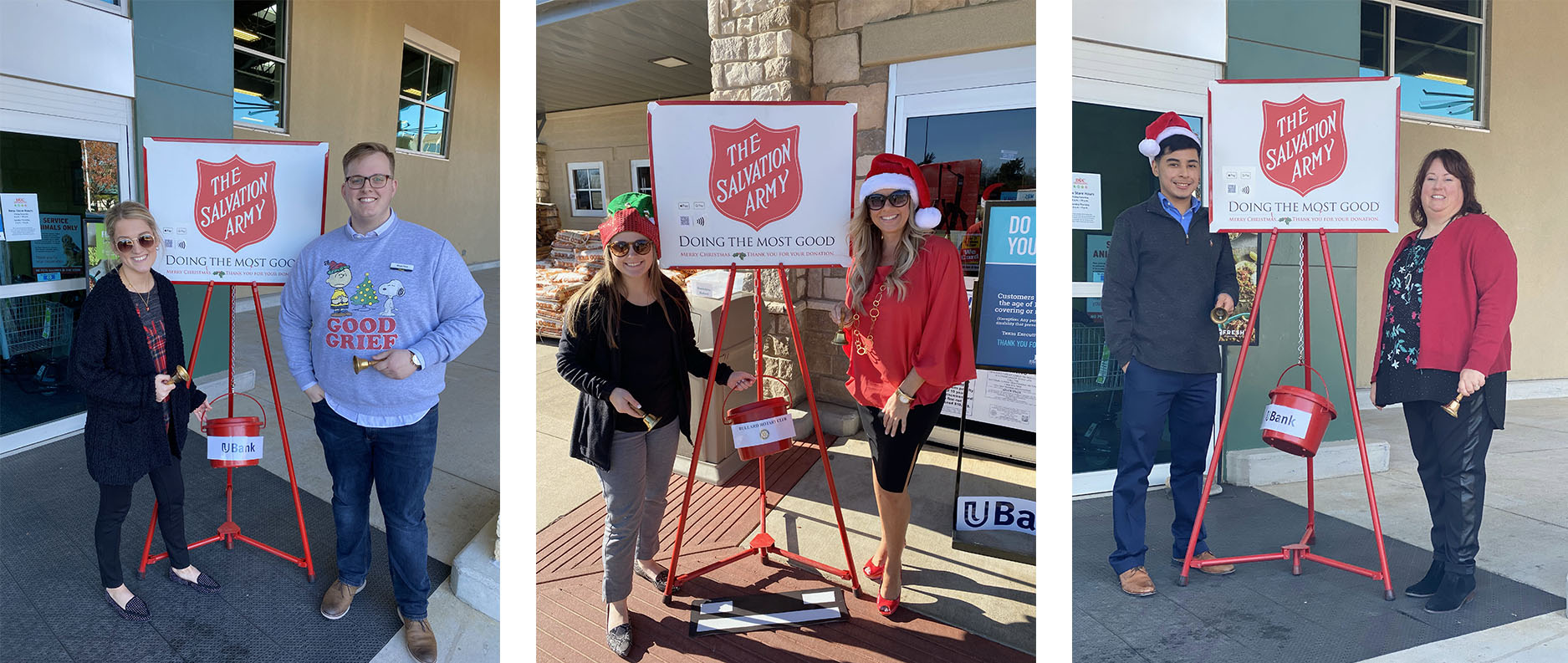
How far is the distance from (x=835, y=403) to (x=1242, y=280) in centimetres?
246

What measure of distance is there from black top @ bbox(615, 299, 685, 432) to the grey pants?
78 millimetres

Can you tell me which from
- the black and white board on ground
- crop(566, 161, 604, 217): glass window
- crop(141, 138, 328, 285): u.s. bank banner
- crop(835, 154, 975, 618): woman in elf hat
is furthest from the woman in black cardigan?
crop(566, 161, 604, 217): glass window

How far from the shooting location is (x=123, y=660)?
8.12 feet

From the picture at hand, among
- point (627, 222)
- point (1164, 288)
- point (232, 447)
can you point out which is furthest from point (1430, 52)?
point (232, 447)

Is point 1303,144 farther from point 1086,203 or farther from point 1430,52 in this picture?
point 1430,52

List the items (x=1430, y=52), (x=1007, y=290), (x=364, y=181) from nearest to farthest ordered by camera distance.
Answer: (x=364, y=181)
(x=1007, y=290)
(x=1430, y=52)

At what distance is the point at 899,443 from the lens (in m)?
2.76

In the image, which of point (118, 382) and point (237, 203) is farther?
point (237, 203)

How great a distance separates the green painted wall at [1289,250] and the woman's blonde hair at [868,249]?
240 centimetres

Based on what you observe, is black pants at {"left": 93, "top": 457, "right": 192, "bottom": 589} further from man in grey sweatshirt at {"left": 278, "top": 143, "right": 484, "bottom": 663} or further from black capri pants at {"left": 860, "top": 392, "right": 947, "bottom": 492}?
black capri pants at {"left": 860, "top": 392, "right": 947, "bottom": 492}

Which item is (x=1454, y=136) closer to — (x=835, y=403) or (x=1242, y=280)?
(x=1242, y=280)

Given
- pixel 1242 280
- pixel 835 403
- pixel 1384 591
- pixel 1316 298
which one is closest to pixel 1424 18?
pixel 1316 298

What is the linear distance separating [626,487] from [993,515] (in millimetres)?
1807

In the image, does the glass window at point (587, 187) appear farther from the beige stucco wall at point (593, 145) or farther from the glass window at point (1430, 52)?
the glass window at point (1430, 52)
